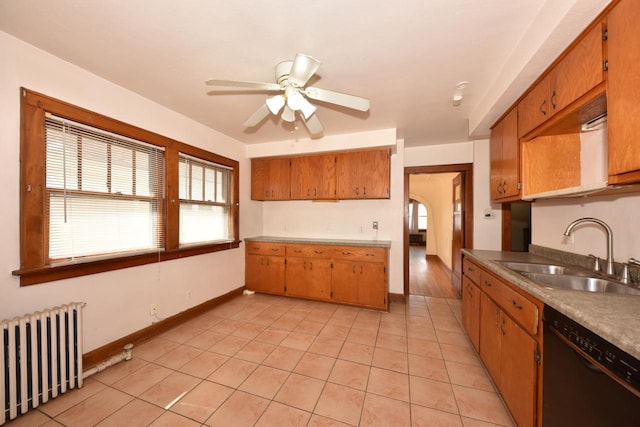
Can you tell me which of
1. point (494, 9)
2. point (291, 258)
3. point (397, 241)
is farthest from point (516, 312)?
point (291, 258)

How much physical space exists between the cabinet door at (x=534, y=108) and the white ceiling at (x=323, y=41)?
0.10m

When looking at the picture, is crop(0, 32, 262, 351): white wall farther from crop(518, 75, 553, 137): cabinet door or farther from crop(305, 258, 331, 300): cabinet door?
crop(518, 75, 553, 137): cabinet door

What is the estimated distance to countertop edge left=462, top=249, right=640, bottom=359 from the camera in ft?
2.61

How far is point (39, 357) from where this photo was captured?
159 cm

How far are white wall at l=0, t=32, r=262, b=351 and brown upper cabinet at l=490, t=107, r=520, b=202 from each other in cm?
352

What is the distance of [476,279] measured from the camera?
2.19 metres

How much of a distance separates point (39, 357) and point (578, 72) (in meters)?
3.87

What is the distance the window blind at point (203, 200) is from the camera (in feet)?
9.66

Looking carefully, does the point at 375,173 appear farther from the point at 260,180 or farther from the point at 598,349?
the point at 598,349

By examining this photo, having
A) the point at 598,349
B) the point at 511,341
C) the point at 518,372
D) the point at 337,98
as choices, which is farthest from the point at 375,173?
the point at 598,349

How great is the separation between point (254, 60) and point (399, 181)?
2678mm

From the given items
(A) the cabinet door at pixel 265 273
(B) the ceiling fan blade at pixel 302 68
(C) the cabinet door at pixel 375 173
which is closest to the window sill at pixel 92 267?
(A) the cabinet door at pixel 265 273

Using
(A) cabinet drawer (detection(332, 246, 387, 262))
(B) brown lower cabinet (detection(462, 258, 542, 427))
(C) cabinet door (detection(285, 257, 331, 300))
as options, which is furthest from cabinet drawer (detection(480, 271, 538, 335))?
(C) cabinet door (detection(285, 257, 331, 300))

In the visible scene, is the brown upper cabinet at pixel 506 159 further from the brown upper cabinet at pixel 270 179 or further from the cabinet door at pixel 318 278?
the brown upper cabinet at pixel 270 179
